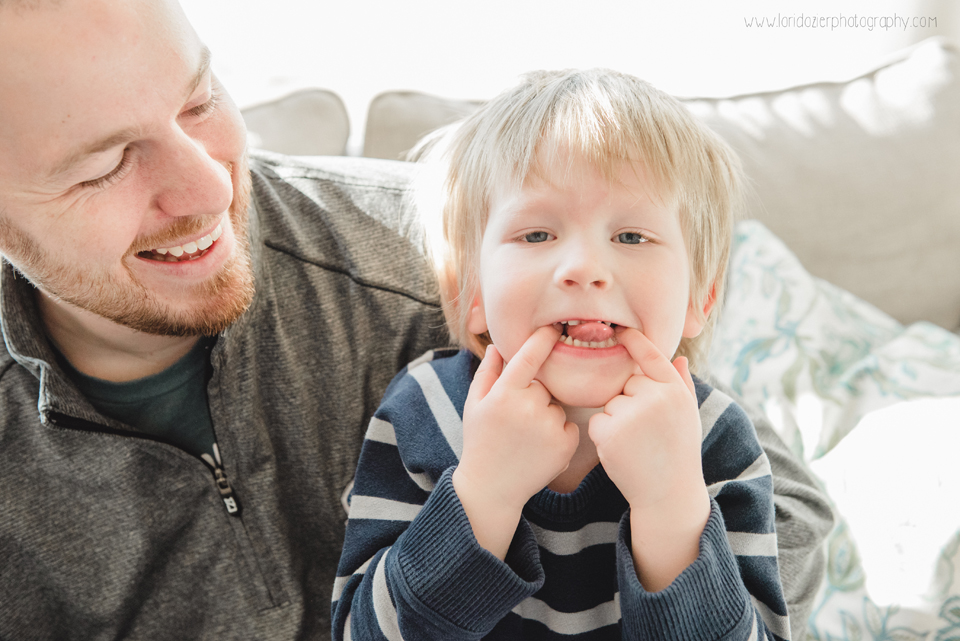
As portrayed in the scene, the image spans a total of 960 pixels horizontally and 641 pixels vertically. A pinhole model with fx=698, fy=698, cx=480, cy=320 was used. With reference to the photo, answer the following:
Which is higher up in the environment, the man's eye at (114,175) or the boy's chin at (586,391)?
the man's eye at (114,175)

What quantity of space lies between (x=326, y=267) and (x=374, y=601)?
472 millimetres

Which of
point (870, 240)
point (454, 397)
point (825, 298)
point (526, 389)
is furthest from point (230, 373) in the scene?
point (870, 240)

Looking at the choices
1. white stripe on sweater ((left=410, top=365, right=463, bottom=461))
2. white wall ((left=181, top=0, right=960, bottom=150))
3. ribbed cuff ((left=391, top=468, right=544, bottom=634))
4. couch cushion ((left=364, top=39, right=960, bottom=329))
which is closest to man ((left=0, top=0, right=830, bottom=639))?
white stripe on sweater ((left=410, top=365, right=463, bottom=461))

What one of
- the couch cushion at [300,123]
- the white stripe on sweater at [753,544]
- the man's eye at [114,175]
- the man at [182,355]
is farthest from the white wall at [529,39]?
the white stripe on sweater at [753,544]

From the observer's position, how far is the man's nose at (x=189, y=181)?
81cm

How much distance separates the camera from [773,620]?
0.79 m

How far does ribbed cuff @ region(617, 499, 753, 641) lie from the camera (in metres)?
0.67

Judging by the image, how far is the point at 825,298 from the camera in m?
1.36

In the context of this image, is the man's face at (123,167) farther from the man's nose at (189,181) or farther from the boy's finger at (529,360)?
the boy's finger at (529,360)

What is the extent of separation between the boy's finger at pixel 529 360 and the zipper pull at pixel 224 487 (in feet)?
1.48

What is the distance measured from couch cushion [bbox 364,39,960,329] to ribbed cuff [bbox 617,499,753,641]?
0.95 meters

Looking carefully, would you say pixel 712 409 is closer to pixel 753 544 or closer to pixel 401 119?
pixel 753 544

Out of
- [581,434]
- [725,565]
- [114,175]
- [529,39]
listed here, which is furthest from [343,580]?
[529,39]

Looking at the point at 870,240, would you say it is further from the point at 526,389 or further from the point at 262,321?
the point at 262,321
